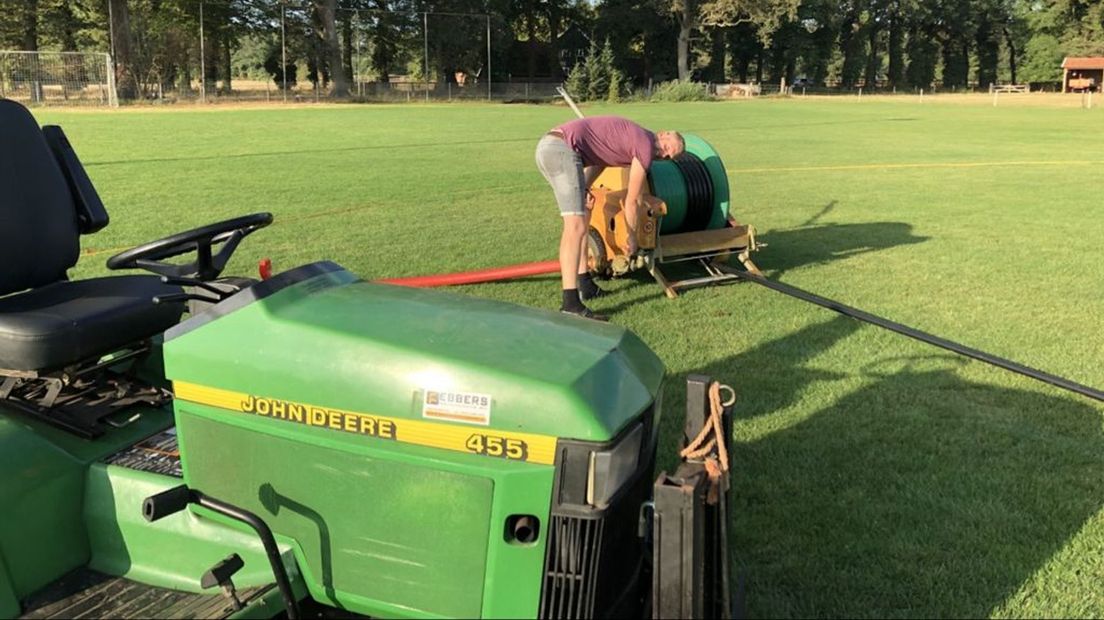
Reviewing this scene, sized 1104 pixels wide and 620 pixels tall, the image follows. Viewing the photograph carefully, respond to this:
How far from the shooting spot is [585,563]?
1891mm

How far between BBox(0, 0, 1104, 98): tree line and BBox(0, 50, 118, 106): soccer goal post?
10.1ft

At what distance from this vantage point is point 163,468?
2482mm

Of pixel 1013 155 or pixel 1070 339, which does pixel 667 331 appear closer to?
pixel 1070 339

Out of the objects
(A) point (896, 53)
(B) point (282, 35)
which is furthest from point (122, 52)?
(A) point (896, 53)

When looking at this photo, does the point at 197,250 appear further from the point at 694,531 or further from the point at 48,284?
the point at 694,531

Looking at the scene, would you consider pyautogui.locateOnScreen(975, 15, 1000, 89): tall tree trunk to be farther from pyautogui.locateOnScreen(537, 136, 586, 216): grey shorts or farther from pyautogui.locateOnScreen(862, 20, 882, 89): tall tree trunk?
pyautogui.locateOnScreen(537, 136, 586, 216): grey shorts

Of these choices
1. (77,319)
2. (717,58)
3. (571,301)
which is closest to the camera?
(77,319)

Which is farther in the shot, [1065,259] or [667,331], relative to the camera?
[1065,259]

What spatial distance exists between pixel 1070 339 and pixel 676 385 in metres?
2.86

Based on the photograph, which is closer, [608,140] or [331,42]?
[608,140]

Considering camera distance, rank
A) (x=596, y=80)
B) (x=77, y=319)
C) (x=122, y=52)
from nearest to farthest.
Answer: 1. (x=77, y=319)
2. (x=122, y=52)
3. (x=596, y=80)

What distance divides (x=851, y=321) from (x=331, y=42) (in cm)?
4420

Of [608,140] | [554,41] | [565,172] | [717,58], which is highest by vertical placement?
[554,41]

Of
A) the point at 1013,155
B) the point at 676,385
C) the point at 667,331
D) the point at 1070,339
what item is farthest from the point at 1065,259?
the point at 1013,155
